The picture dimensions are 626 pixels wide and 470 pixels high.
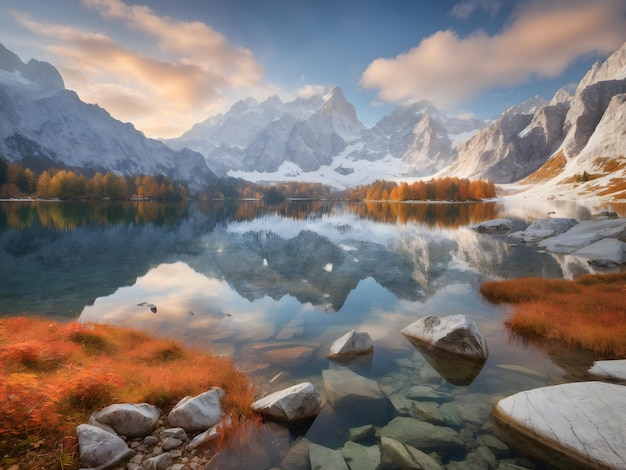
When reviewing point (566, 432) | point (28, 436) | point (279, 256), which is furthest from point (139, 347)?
point (279, 256)

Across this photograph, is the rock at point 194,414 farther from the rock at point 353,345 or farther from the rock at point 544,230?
the rock at point 544,230

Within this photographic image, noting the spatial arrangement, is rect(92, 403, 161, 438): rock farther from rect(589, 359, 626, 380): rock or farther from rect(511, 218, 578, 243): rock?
rect(511, 218, 578, 243): rock

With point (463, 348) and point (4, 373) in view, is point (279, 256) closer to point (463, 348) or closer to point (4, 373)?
point (463, 348)

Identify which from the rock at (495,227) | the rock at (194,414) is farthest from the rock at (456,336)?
the rock at (495,227)

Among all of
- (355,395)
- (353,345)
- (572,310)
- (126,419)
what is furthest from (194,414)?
(572,310)

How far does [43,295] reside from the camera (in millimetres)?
22375

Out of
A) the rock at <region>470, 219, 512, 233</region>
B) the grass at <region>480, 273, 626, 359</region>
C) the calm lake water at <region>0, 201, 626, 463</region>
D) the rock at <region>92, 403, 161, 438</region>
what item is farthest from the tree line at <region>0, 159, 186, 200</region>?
the grass at <region>480, 273, 626, 359</region>

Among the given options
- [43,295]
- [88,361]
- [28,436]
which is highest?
[28,436]

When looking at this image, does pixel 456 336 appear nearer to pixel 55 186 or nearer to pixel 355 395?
pixel 355 395

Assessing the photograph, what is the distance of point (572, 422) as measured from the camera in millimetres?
8500

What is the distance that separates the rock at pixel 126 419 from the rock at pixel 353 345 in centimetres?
776

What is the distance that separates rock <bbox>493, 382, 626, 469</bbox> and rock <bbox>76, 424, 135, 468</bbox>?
9975 mm

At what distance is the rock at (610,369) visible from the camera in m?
11.5

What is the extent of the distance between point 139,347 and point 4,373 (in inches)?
200
